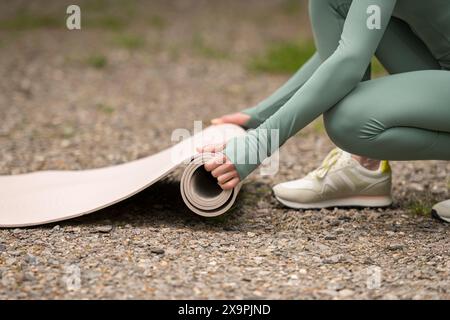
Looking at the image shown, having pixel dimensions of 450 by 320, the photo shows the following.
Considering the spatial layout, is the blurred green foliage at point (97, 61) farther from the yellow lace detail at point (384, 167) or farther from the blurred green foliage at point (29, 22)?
the yellow lace detail at point (384, 167)

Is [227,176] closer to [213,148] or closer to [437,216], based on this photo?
[213,148]

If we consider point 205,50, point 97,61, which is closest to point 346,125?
point 97,61

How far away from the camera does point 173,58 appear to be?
573 cm

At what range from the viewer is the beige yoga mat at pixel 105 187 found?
229 cm

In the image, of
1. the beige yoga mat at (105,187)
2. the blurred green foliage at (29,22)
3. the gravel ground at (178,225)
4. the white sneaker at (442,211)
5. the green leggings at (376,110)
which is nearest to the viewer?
the gravel ground at (178,225)

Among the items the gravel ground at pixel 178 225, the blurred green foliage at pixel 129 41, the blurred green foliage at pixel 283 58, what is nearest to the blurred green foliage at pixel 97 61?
the gravel ground at pixel 178 225

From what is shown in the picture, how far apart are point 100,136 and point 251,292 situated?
82.9 inches

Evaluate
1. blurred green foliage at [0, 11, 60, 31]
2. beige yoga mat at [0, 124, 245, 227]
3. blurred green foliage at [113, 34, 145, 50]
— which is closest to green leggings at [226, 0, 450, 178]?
beige yoga mat at [0, 124, 245, 227]

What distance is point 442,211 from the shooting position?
2500 mm

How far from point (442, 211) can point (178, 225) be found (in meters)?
0.98

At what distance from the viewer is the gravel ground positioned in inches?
76.2

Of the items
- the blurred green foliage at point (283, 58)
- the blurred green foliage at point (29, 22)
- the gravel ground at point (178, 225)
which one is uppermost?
the blurred green foliage at point (29, 22)

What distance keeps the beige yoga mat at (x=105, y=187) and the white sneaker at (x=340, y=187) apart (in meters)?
0.33

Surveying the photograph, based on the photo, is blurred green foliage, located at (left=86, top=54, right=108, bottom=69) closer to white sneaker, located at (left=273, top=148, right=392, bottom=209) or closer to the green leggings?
white sneaker, located at (left=273, top=148, right=392, bottom=209)
